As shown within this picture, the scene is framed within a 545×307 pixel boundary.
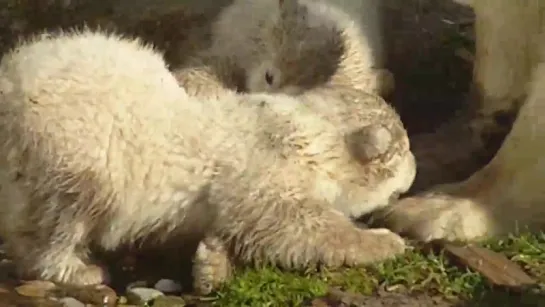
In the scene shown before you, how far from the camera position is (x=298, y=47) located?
4.70 metres

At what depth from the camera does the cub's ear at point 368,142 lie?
147 inches

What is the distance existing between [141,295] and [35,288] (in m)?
0.33

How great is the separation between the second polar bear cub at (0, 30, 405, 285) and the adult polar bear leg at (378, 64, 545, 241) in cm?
22

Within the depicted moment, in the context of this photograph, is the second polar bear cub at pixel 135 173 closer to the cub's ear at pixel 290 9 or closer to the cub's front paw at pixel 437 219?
the cub's front paw at pixel 437 219

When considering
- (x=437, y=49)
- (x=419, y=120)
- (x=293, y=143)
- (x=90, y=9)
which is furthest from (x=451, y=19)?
(x=293, y=143)

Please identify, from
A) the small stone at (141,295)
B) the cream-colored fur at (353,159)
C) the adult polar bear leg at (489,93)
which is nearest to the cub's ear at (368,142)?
the cream-colored fur at (353,159)

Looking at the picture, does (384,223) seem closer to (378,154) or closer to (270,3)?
(378,154)

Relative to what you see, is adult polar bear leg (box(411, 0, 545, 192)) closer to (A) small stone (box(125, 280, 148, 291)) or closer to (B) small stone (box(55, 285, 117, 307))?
(A) small stone (box(125, 280, 148, 291))

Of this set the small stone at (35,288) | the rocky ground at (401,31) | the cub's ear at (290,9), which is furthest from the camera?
the rocky ground at (401,31)

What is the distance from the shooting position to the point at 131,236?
12.2 ft

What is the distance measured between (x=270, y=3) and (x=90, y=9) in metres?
1.05

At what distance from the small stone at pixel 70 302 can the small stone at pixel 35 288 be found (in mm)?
73

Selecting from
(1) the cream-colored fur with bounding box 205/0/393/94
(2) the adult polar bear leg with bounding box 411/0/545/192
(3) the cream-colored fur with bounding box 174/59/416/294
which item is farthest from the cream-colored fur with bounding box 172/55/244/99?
(2) the adult polar bear leg with bounding box 411/0/545/192

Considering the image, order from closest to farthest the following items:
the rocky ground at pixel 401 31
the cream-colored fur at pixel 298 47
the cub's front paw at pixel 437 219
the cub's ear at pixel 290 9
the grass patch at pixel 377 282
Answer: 1. the grass patch at pixel 377 282
2. the cub's front paw at pixel 437 219
3. the cream-colored fur at pixel 298 47
4. the cub's ear at pixel 290 9
5. the rocky ground at pixel 401 31
